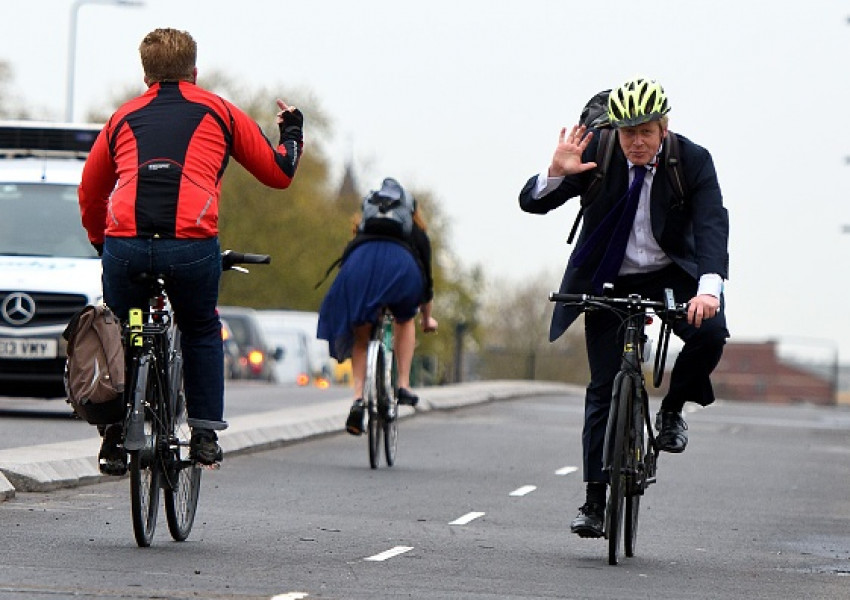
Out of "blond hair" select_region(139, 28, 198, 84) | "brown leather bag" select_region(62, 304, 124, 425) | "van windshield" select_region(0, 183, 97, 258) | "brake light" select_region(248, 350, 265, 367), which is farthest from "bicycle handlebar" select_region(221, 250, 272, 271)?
"brake light" select_region(248, 350, 265, 367)

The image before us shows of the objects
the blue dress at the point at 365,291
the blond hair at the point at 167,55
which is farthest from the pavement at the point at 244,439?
the blond hair at the point at 167,55

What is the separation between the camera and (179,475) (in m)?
9.34

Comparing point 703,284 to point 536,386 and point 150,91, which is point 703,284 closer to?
point 150,91

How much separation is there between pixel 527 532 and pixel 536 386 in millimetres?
22729

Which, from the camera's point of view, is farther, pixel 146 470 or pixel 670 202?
pixel 670 202

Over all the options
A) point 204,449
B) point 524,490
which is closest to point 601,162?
point 204,449

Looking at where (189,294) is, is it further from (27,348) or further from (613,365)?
(27,348)

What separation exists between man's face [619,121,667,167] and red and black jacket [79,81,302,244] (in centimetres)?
146

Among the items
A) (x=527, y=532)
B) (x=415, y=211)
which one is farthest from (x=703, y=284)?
(x=415, y=211)

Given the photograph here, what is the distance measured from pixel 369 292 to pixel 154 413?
660 cm

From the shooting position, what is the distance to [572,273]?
31.6 feet

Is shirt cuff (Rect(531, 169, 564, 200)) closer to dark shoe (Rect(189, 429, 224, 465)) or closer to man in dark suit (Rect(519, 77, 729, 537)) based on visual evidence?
man in dark suit (Rect(519, 77, 729, 537))

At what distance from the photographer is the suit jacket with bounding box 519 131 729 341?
934 centimetres

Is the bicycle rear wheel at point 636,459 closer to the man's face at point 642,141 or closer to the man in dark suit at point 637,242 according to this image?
the man in dark suit at point 637,242
